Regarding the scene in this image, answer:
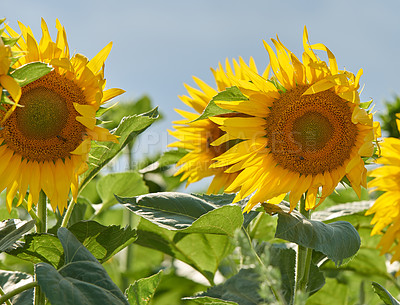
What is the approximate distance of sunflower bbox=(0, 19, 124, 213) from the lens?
1.71 m

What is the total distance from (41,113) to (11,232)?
381mm

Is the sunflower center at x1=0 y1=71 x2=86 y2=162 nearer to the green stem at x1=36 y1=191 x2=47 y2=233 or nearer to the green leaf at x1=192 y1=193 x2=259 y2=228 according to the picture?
the green stem at x1=36 y1=191 x2=47 y2=233

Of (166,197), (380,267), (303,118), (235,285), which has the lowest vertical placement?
(380,267)

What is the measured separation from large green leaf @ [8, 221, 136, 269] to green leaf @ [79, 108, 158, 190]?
186 millimetres

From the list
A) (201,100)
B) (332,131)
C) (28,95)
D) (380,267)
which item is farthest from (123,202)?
(380,267)

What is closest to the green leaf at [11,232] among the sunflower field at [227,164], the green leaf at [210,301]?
the sunflower field at [227,164]

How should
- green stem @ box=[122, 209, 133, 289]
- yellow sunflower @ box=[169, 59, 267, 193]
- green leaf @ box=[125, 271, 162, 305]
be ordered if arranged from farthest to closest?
green stem @ box=[122, 209, 133, 289] < yellow sunflower @ box=[169, 59, 267, 193] < green leaf @ box=[125, 271, 162, 305]

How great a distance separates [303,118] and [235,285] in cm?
57

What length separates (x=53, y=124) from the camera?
5.84ft

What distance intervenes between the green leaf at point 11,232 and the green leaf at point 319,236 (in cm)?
67

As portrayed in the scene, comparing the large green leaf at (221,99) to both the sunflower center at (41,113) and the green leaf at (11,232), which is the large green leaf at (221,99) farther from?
Result: the green leaf at (11,232)

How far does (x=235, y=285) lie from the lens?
1.86 m

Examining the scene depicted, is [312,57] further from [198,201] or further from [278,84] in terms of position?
[198,201]

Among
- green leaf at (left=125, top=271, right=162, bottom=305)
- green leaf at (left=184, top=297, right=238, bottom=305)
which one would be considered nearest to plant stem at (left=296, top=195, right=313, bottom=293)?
green leaf at (left=184, top=297, right=238, bottom=305)
